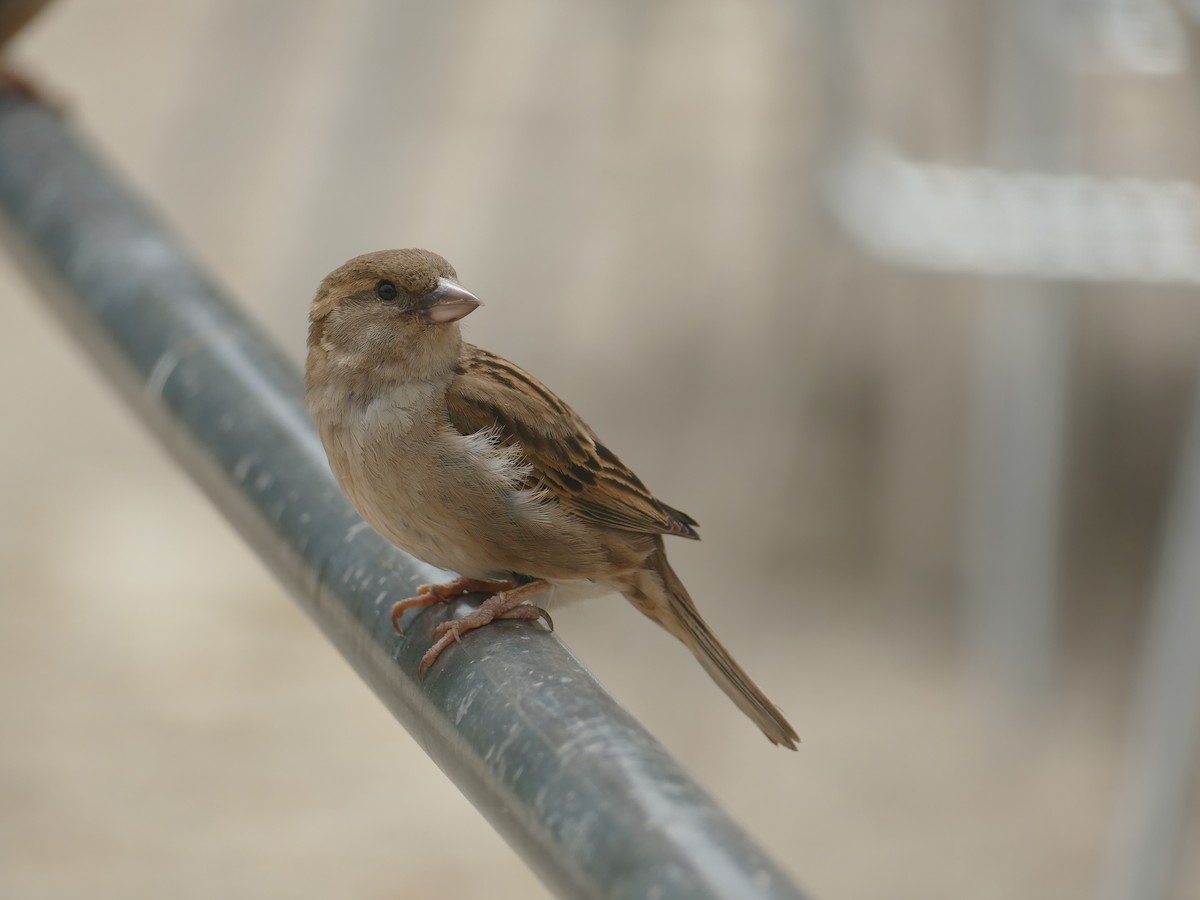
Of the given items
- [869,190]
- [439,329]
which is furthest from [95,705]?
[439,329]

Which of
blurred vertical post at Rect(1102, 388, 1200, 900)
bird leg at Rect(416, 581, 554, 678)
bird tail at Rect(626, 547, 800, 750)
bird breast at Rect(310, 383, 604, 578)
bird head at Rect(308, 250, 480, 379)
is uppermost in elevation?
bird head at Rect(308, 250, 480, 379)

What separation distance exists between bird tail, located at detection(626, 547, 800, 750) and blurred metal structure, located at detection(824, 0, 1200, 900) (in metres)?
2.21

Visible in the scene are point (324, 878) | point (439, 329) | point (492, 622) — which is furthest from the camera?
point (324, 878)

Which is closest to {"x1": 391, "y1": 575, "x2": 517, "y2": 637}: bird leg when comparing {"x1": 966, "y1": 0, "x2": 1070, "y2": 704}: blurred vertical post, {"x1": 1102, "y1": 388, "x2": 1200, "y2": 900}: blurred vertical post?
{"x1": 1102, "y1": 388, "x2": 1200, "y2": 900}: blurred vertical post

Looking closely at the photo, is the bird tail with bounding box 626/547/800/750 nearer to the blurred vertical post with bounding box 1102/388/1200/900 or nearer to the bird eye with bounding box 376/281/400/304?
the bird eye with bounding box 376/281/400/304

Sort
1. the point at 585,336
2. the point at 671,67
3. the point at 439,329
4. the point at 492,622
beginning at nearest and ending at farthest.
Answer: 1. the point at 492,622
2. the point at 439,329
3. the point at 585,336
4. the point at 671,67

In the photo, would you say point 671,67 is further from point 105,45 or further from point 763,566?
point 763,566

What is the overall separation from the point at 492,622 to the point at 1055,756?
3.15 meters

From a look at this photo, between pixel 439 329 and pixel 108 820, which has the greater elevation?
pixel 439 329

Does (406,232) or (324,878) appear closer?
(324,878)

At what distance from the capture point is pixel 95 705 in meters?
4.16

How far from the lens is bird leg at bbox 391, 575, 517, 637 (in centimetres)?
129

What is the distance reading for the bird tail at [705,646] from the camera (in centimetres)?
169

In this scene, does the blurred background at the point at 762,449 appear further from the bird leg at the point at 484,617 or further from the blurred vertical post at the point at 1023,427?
the bird leg at the point at 484,617
